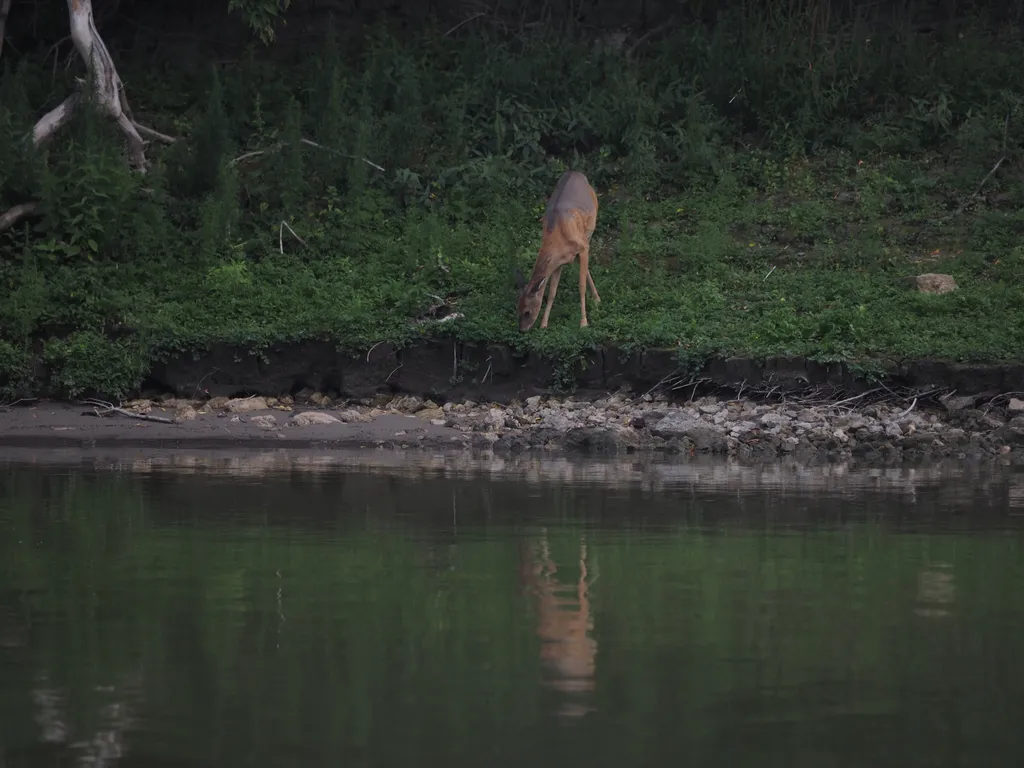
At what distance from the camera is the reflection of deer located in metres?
6.26

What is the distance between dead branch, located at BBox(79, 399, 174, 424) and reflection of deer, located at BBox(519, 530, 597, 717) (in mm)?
9434

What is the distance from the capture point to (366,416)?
1827cm

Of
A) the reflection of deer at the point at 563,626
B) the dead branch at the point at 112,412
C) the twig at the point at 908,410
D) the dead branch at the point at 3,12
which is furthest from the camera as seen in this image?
the dead branch at the point at 3,12

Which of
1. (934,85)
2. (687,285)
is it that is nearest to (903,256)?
(687,285)

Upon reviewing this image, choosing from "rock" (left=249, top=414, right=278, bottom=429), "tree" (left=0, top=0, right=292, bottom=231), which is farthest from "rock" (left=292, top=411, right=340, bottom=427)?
"tree" (left=0, top=0, right=292, bottom=231)

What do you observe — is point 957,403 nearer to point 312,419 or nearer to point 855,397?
point 855,397

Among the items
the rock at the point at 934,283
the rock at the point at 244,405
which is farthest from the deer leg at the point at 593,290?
the rock at the point at 244,405

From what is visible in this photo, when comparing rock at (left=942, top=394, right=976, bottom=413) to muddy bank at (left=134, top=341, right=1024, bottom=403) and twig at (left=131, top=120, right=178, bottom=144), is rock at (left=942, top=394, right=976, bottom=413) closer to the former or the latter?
muddy bank at (left=134, top=341, right=1024, bottom=403)

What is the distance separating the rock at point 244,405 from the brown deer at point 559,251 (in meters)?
3.31

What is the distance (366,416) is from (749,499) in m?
6.91

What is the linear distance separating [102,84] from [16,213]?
3.06 meters

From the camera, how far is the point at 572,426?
17094 mm

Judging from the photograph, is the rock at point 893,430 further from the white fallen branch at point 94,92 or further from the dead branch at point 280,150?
the white fallen branch at point 94,92

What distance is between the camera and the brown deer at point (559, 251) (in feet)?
63.3
